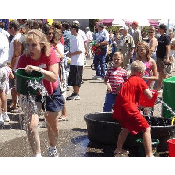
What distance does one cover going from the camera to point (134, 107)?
20.0ft

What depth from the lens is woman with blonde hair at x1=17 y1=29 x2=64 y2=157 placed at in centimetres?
561

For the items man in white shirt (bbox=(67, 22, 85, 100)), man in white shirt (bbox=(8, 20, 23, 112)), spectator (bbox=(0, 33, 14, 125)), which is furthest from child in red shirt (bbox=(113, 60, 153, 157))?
man in white shirt (bbox=(67, 22, 85, 100))

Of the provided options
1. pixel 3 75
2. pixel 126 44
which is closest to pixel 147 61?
pixel 3 75

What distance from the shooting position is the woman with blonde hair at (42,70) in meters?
5.61

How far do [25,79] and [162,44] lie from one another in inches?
258

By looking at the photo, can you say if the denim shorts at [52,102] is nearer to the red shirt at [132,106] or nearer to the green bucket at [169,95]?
the red shirt at [132,106]

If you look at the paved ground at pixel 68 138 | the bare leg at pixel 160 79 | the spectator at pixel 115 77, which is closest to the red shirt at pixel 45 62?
the paved ground at pixel 68 138

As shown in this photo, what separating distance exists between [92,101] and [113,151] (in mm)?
4334

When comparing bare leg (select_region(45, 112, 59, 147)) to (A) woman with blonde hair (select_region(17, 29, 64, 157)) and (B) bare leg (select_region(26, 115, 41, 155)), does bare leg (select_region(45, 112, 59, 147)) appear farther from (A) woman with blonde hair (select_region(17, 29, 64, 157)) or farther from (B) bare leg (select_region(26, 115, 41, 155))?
(B) bare leg (select_region(26, 115, 41, 155))

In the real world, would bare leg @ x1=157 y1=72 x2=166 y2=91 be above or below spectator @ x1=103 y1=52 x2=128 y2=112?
below

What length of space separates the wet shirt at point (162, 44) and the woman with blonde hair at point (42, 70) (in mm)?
6015
